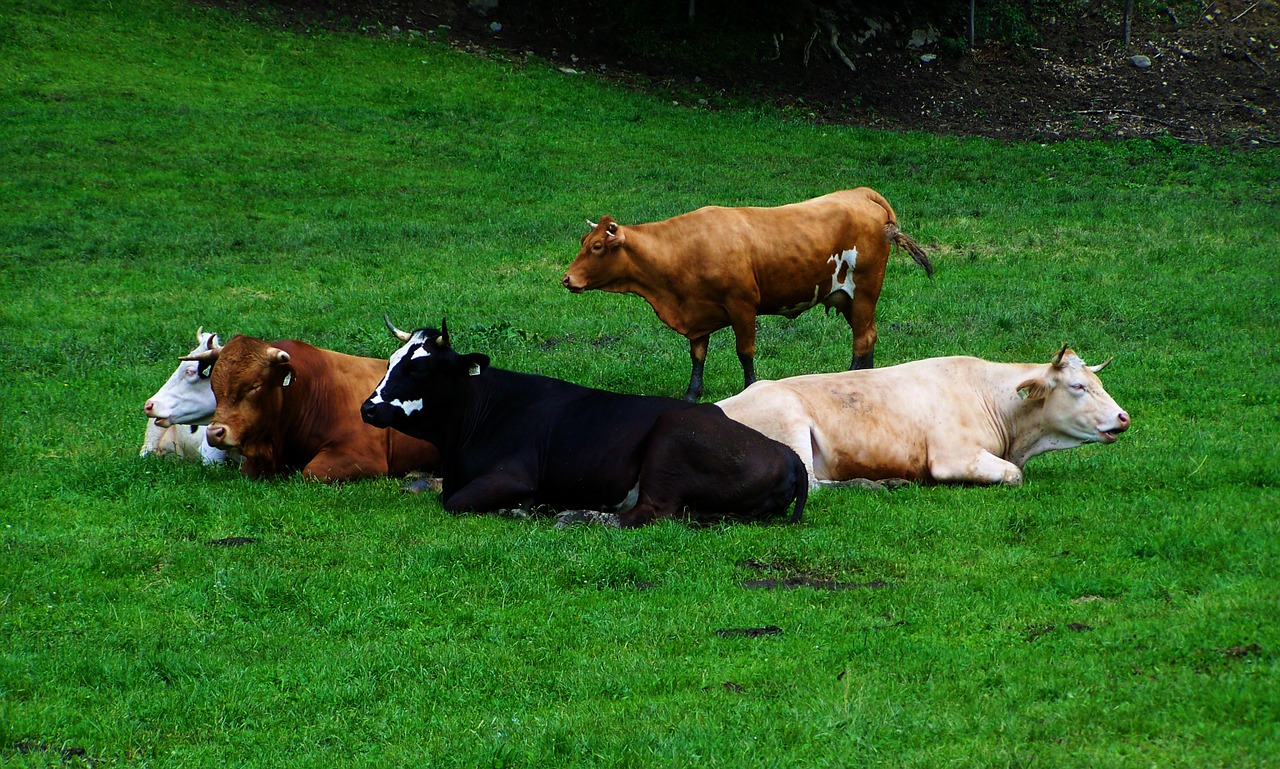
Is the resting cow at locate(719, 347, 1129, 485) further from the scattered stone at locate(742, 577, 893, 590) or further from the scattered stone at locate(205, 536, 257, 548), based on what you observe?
the scattered stone at locate(205, 536, 257, 548)

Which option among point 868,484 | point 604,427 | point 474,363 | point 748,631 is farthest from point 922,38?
point 748,631

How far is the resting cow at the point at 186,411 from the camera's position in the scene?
1109 cm

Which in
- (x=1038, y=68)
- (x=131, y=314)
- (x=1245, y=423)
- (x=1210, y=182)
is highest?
(x=1038, y=68)

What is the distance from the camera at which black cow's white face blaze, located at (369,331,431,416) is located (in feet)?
34.2

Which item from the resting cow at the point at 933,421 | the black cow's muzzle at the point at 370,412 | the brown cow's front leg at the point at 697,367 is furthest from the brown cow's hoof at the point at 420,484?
the brown cow's front leg at the point at 697,367

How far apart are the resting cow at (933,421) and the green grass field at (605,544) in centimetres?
36

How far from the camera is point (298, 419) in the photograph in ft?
37.1

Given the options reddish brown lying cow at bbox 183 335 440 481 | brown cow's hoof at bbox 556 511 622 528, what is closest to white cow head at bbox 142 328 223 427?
reddish brown lying cow at bbox 183 335 440 481

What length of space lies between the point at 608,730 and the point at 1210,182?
73.6 ft

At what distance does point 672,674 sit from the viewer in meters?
6.67

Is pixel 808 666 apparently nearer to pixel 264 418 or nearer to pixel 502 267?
pixel 264 418

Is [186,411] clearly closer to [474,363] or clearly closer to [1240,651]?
[474,363]

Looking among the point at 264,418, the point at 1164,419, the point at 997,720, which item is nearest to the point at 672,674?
the point at 997,720

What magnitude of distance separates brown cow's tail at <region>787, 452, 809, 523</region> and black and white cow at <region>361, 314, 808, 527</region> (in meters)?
0.01
